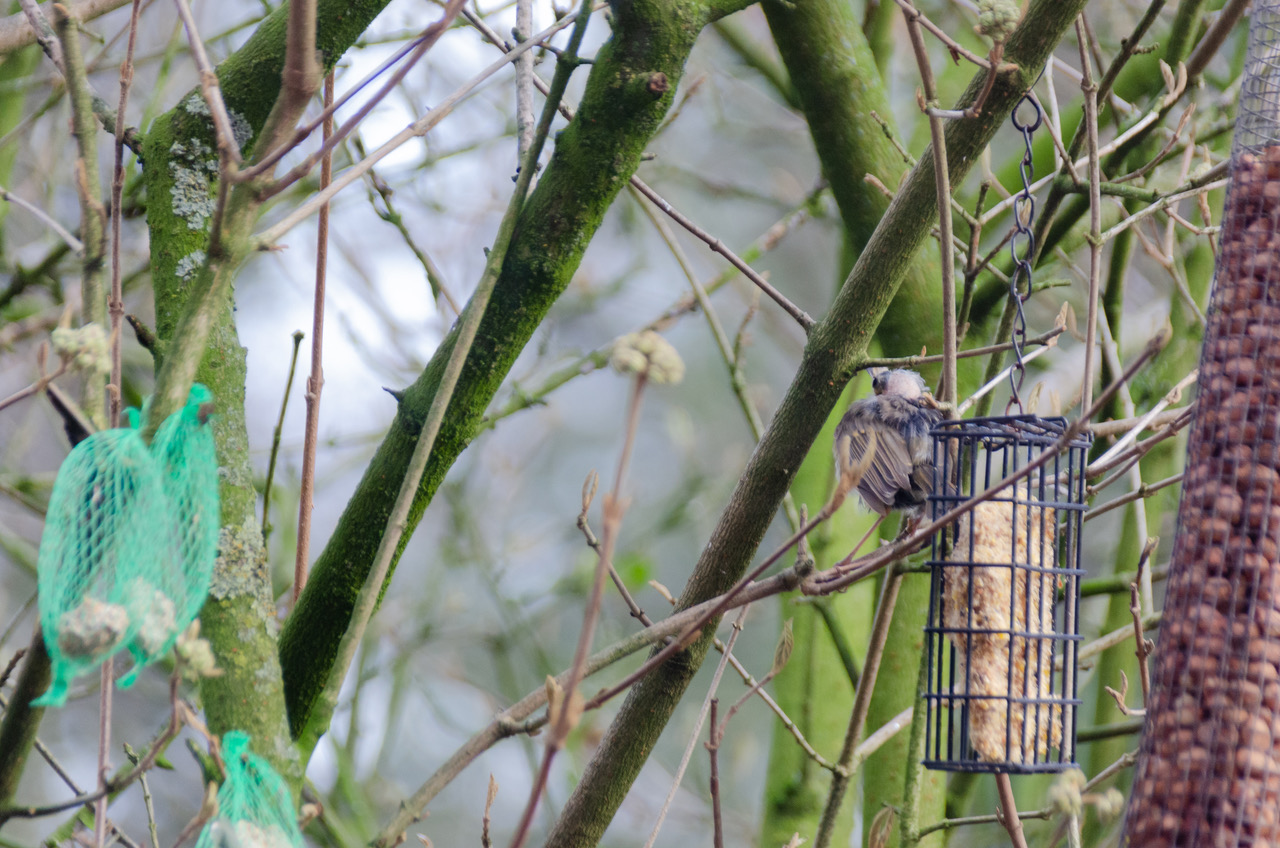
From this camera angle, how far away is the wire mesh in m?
1.41

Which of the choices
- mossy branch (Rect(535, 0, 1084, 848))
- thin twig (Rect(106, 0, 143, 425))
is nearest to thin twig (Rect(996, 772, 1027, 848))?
mossy branch (Rect(535, 0, 1084, 848))

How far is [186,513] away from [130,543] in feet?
0.39

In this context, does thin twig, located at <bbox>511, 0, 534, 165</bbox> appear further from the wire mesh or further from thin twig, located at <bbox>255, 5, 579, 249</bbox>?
the wire mesh

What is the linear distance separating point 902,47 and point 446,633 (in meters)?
3.50

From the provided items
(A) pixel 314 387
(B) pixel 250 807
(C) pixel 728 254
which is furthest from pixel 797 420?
(B) pixel 250 807

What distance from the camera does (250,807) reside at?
128cm

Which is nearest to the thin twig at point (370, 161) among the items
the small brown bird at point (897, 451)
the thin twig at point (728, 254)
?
the thin twig at point (728, 254)

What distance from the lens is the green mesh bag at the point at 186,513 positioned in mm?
1241

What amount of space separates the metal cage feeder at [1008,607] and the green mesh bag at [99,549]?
118cm

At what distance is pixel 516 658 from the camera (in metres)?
7.12

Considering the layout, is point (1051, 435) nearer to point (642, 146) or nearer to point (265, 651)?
point (642, 146)

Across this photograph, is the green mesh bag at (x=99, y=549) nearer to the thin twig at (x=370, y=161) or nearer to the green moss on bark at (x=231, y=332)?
the green moss on bark at (x=231, y=332)

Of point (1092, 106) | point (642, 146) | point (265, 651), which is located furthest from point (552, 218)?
point (1092, 106)

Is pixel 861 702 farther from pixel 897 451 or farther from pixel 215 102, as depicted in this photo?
pixel 215 102
